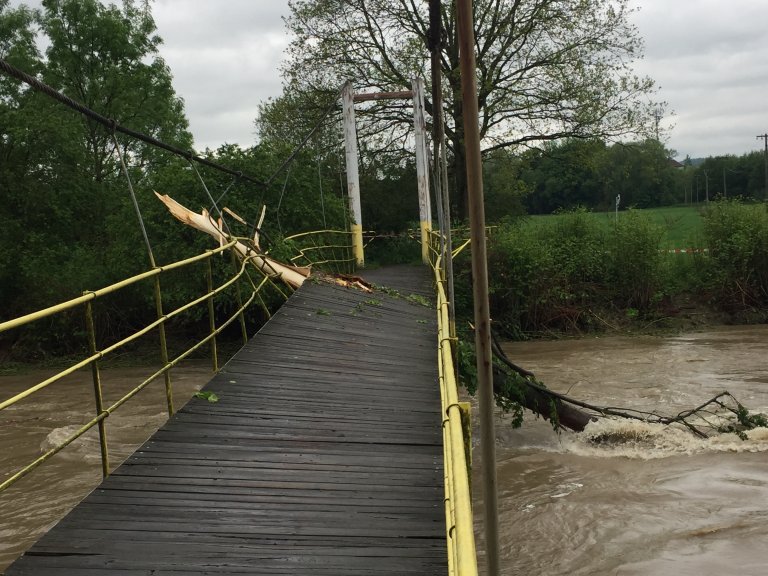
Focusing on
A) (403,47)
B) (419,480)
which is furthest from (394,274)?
(419,480)

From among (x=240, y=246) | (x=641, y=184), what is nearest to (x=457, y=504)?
(x=240, y=246)

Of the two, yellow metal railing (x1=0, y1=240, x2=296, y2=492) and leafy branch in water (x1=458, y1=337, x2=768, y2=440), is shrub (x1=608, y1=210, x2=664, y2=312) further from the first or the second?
yellow metal railing (x1=0, y1=240, x2=296, y2=492)

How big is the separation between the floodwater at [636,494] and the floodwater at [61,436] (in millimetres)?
4955

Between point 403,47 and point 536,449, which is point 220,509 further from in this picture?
point 403,47

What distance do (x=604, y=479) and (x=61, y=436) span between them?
328 inches

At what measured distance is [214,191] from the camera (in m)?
16.7

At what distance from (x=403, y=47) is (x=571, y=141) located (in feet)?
20.3

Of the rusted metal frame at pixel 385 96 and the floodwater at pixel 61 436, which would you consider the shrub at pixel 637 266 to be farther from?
the floodwater at pixel 61 436

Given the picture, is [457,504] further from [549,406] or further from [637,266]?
[637,266]

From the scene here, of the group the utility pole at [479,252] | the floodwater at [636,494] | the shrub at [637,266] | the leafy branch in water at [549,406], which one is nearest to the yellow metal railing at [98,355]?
the utility pole at [479,252]

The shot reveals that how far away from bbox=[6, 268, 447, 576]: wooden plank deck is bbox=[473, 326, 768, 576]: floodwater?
2254 millimetres

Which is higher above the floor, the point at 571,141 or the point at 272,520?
the point at 571,141

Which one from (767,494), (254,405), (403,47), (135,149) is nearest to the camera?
(254,405)

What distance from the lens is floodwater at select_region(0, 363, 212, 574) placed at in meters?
8.82
